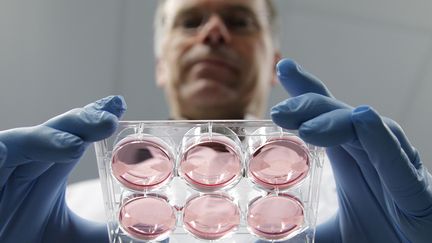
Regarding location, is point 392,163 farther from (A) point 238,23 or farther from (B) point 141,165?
(A) point 238,23

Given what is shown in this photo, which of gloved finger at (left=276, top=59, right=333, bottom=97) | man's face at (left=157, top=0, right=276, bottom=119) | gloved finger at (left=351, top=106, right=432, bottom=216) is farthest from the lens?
man's face at (left=157, top=0, right=276, bottom=119)

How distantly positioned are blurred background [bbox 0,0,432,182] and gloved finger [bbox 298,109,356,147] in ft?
4.28

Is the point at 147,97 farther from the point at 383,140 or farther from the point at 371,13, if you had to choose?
the point at 383,140

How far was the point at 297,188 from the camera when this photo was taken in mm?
846

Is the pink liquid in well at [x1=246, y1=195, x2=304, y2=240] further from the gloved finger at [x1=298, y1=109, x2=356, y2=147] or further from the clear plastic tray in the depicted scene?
the gloved finger at [x1=298, y1=109, x2=356, y2=147]

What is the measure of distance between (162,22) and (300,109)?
1235 millimetres

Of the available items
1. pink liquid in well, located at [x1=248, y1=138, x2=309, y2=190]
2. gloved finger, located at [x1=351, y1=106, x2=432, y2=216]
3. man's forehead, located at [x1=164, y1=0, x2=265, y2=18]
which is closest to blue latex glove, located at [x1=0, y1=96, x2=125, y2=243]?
pink liquid in well, located at [x1=248, y1=138, x2=309, y2=190]

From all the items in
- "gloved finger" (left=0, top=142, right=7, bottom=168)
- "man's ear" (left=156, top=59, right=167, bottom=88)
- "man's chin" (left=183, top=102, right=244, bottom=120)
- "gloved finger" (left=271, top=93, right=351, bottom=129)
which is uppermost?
"gloved finger" (left=271, top=93, right=351, bottom=129)

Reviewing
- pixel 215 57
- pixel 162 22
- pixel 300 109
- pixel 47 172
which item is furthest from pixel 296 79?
pixel 162 22

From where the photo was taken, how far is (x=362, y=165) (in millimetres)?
875

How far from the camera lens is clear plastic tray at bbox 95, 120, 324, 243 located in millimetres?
819

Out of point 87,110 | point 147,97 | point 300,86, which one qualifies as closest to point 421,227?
point 300,86

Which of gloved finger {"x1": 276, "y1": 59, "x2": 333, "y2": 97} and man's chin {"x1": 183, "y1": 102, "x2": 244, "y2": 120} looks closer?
gloved finger {"x1": 276, "y1": 59, "x2": 333, "y2": 97}

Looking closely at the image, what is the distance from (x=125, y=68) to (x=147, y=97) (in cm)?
16
